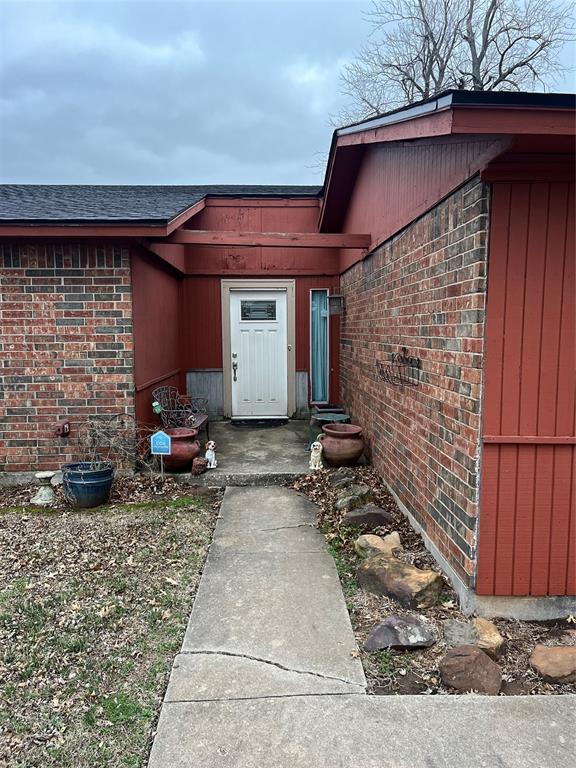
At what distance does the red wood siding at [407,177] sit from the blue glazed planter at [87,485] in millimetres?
3451

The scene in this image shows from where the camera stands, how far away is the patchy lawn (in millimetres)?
1901

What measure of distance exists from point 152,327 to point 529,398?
14.7ft

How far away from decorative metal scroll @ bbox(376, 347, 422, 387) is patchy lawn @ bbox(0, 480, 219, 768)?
201 cm

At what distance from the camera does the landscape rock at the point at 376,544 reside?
327cm

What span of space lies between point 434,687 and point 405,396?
2.22 meters

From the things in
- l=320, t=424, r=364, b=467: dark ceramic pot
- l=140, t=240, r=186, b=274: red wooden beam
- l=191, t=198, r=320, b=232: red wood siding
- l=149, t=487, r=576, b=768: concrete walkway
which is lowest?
l=149, t=487, r=576, b=768: concrete walkway

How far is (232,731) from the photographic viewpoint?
6.21 ft

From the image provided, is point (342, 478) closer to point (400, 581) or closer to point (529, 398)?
point (400, 581)

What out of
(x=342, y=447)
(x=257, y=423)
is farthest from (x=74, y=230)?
(x=257, y=423)

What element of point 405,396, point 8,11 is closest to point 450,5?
point 8,11

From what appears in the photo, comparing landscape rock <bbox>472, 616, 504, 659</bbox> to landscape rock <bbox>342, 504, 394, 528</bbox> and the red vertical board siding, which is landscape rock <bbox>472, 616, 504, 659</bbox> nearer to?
landscape rock <bbox>342, 504, 394, 528</bbox>

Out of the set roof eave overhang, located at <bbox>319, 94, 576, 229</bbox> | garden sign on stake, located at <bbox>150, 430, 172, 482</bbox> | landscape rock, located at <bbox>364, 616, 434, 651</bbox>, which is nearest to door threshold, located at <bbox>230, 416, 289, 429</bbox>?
garden sign on stake, located at <bbox>150, 430, 172, 482</bbox>

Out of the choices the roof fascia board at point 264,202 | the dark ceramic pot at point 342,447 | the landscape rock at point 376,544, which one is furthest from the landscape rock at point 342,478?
the roof fascia board at point 264,202

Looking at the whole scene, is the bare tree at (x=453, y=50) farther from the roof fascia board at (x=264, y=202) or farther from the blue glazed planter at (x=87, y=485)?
the blue glazed planter at (x=87, y=485)
